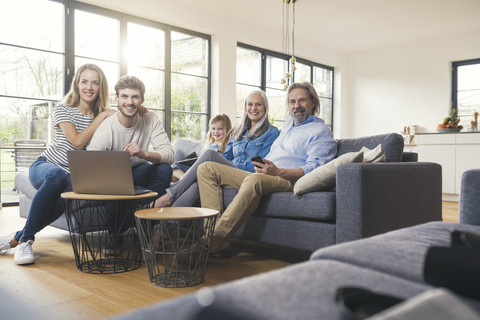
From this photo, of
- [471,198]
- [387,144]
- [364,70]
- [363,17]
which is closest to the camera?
[471,198]

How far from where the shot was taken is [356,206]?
6.78ft

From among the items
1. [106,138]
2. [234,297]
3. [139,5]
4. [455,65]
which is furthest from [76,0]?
[455,65]

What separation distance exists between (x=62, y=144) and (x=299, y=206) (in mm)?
1622

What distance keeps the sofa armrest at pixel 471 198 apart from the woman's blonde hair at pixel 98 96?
7.38ft

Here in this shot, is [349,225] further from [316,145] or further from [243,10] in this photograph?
[243,10]

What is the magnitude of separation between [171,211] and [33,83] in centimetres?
409

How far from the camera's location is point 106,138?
8.73ft

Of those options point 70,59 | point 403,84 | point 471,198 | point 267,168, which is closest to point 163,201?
point 267,168

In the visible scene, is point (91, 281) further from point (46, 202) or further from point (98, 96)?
point (98, 96)

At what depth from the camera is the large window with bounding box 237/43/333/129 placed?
7.45 m

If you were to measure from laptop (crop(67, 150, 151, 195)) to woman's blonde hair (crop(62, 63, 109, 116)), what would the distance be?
70 cm

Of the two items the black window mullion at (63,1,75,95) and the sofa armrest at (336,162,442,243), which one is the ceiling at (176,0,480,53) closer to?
the black window mullion at (63,1,75,95)

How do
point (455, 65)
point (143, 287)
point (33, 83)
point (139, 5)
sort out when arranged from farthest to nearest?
point (455, 65) < point (139, 5) < point (33, 83) < point (143, 287)

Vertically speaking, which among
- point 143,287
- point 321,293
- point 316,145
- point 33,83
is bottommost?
point 143,287
